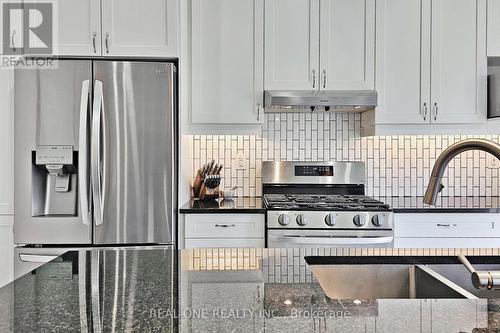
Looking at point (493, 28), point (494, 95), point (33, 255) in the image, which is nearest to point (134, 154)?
point (33, 255)

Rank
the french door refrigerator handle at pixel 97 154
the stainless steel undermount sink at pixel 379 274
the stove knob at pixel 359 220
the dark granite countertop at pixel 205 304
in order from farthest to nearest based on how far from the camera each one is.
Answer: the stove knob at pixel 359 220 → the french door refrigerator handle at pixel 97 154 → the stainless steel undermount sink at pixel 379 274 → the dark granite countertop at pixel 205 304

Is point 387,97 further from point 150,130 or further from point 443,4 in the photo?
point 150,130

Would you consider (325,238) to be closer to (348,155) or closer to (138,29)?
(348,155)

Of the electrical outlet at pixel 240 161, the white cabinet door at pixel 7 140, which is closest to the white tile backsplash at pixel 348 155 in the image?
the electrical outlet at pixel 240 161

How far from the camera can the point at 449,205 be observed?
313 centimetres

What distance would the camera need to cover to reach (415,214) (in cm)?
300

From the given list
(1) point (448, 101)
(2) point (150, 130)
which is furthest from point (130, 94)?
(1) point (448, 101)

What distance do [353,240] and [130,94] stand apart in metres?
1.59

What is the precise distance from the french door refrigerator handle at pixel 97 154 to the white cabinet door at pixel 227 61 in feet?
2.20

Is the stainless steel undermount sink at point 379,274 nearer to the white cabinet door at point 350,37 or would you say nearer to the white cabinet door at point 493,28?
the white cabinet door at point 350,37

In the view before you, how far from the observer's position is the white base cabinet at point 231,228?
2.97 meters

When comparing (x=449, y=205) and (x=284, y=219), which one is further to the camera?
(x=449, y=205)

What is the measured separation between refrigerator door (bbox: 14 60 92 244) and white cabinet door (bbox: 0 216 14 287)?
142mm

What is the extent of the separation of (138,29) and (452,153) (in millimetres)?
2444
